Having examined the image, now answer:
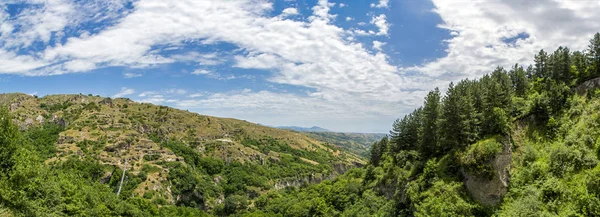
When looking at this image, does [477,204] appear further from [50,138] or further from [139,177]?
[50,138]

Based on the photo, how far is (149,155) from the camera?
136 m

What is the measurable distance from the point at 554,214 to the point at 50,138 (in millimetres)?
165156

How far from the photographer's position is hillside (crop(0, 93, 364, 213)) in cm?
11681

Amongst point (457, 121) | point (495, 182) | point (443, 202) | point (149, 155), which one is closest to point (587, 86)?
point (457, 121)

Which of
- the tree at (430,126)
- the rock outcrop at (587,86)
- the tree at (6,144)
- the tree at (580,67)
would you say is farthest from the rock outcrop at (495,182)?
the tree at (6,144)

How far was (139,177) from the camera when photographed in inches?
4540

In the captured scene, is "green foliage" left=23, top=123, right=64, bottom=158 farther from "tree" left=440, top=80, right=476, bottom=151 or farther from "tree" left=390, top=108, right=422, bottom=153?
"tree" left=440, top=80, right=476, bottom=151

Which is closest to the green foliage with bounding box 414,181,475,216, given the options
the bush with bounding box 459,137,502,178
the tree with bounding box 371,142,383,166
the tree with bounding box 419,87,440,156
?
the bush with bounding box 459,137,502,178

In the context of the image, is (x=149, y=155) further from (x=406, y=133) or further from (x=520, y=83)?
(x=520, y=83)

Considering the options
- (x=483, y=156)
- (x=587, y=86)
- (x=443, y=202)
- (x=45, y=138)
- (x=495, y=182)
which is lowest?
(x=443, y=202)

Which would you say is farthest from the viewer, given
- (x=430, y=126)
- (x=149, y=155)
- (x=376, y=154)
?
(x=149, y=155)

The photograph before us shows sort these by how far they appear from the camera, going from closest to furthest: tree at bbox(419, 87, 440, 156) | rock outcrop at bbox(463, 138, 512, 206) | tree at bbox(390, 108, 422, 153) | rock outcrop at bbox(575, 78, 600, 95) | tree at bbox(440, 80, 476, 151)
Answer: rock outcrop at bbox(463, 138, 512, 206), rock outcrop at bbox(575, 78, 600, 95), tree at bbox(440, 80, 476, 151), tree at bbox(419, 87, 440, 156), tree at bbox(390, 108, 422, 153)

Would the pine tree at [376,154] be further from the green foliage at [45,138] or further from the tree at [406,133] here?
the green foliage at [45,138]

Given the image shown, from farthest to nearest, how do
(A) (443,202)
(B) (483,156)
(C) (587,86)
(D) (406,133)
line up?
(D) (406,133) → (C) (587,86) → (A) (443,202) → (B) (483,156)
